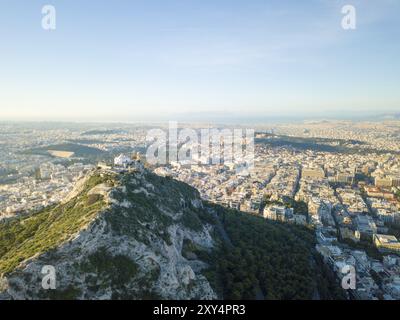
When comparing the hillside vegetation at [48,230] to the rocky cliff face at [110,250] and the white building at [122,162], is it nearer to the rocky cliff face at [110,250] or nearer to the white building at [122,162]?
the rocky cliff face at [110,250]

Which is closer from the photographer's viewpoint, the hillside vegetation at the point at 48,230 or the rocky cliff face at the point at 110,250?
the rocky cliff face at the point at 110,250

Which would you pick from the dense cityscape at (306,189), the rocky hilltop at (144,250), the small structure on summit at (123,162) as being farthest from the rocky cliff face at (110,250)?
the dense cityscape at (306,189)

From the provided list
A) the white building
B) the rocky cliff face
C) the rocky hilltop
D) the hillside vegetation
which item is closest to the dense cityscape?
the white building

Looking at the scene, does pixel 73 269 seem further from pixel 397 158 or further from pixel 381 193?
pixel 397 158

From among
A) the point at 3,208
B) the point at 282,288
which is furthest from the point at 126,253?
the point at 3,208

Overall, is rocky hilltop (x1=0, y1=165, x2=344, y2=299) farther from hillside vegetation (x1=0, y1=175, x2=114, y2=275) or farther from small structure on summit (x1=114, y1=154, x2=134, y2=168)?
small structure on summit (x1=114, y1=154, x2=134, y2=168)
